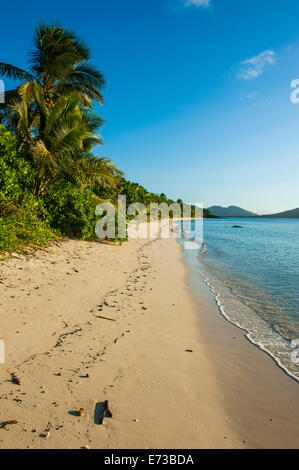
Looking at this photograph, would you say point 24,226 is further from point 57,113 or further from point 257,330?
point 257,330

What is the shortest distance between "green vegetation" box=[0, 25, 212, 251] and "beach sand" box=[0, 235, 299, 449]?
3070 mm

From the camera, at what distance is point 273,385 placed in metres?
3.36

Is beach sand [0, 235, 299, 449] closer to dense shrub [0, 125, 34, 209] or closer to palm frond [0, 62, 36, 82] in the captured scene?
dense shrub [0, 125, 34, 209]

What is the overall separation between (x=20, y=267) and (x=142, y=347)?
434 centimetres

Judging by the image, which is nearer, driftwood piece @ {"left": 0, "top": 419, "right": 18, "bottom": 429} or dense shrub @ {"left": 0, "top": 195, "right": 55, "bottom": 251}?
driftwood piece @ {"left": 0, "top": 419, "right": 18, "bottom": 429}

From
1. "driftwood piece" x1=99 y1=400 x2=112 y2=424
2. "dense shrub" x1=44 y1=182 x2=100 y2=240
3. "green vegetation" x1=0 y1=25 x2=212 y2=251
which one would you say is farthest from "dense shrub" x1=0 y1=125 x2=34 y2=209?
"driftwood piece" x1=99 y1=400 x2=112 y2=424

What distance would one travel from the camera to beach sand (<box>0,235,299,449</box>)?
2416mm

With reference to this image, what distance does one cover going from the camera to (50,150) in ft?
37.9

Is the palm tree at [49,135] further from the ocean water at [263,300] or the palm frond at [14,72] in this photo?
the ocean water at [263,300]

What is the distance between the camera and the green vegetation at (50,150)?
8633 mm

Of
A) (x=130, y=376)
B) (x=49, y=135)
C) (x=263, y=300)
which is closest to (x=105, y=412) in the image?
(x=130, y=376)

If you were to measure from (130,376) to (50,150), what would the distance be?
10.6 m
